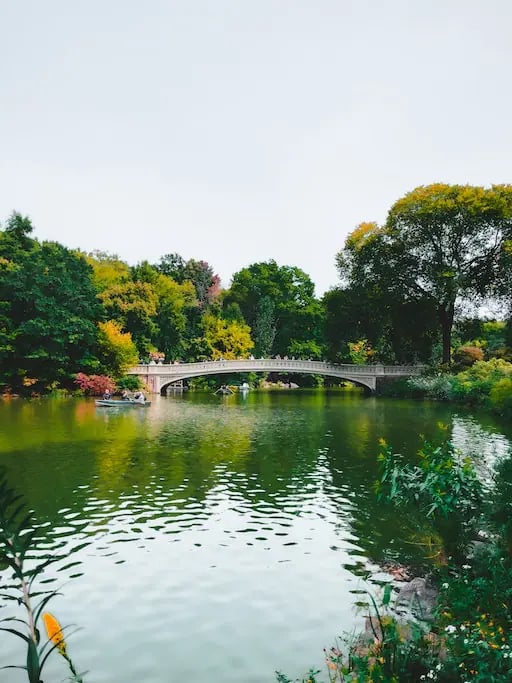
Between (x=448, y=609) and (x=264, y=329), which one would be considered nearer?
(x=448, y=609)

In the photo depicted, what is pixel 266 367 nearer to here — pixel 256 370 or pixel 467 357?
pixel 256 370

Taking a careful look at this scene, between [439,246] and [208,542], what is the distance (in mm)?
37202

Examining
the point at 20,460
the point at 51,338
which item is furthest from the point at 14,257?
the point at 20,460

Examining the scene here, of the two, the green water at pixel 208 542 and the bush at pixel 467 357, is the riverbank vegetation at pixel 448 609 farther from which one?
the bush at pixel 467 357

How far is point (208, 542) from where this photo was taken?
966 cm

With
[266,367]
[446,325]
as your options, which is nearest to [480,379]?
[446,325]

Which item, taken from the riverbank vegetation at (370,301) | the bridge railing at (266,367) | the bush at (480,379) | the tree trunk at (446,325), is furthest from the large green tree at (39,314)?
the tree trunk at (446,325)

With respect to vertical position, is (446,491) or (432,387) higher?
(432,387)

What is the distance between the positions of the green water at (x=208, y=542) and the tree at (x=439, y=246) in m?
22.8

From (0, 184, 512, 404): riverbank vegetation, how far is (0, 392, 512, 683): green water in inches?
794

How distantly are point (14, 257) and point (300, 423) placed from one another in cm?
2534

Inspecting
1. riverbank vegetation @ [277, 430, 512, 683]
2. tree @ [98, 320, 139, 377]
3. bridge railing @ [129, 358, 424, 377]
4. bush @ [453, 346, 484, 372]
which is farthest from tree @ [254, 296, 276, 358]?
riverbank vegetation @ [277, 430, 512, 683]

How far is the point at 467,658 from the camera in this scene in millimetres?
4289

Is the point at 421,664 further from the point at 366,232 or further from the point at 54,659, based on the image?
the point at 366,232
